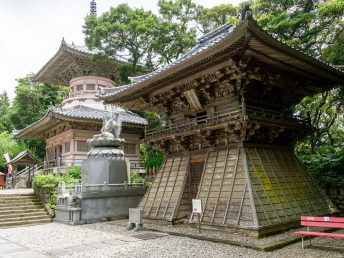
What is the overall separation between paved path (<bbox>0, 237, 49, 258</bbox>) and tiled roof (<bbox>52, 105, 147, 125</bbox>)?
13.4 m

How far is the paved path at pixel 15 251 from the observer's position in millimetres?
8829

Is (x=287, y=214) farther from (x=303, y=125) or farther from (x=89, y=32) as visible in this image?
(x=89, y=32)

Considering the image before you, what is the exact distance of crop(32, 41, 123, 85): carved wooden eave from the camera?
2691 centimetres

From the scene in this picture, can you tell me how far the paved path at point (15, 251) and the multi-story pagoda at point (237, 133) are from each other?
5412 mm

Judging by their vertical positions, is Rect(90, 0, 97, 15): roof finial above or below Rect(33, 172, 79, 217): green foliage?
above

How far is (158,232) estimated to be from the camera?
11.9 m

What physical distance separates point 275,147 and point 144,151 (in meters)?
20.4

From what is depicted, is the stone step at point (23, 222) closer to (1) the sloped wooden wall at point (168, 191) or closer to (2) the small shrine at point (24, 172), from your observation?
(1) the sloped wooden wall at point (168, 191)

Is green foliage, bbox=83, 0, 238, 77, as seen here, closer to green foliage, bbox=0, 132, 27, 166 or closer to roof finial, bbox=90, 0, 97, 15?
roof finial, bbox=90, 0, 97, 15

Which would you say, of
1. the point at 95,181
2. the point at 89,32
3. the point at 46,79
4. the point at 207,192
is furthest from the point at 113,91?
the point at 46,79

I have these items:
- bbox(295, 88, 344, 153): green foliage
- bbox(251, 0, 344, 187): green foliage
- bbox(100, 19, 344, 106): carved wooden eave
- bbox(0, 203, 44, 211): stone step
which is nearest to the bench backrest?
bbox(100, 19, 344, 106): carved wooden eave

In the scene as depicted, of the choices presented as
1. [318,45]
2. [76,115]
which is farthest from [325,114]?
[76,115]

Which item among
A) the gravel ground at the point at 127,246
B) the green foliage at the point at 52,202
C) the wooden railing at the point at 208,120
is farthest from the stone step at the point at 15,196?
the wooden railing at the point at 208,120

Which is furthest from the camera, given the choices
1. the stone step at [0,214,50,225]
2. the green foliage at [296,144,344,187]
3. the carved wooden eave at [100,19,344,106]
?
the stone step at [0,214,50,225]
